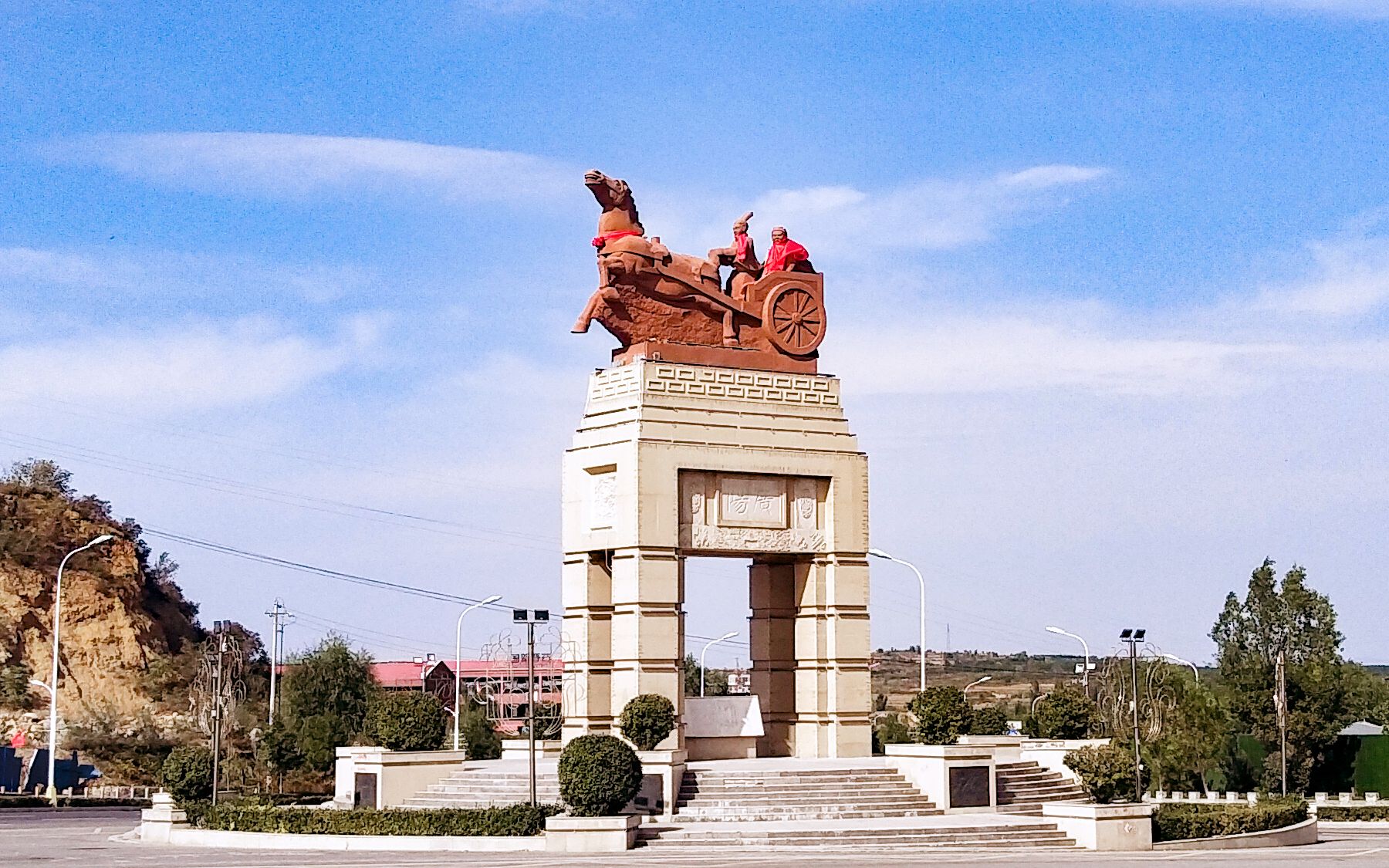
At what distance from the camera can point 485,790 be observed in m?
31.3

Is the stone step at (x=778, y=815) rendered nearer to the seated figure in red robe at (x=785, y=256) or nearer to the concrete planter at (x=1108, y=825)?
the concrete planter at (x=1108, y=825)

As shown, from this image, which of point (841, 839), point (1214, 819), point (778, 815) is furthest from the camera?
point (1214, 819)

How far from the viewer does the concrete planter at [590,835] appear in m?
26.9

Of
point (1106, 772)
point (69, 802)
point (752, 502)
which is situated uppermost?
point (752, 502)

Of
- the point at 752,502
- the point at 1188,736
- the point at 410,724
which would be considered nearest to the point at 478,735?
the point at 1188,736

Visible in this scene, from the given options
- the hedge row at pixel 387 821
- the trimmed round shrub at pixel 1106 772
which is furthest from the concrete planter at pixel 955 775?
the hedge row at pixel 387 821

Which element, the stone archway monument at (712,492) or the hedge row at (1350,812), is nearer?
the stone archway monument at (712,492)

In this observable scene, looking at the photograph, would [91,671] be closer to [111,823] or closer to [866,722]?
[111,823]

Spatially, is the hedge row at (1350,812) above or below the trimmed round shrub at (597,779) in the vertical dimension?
below

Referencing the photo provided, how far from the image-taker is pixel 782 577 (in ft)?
118

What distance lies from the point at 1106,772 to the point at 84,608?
180 feet

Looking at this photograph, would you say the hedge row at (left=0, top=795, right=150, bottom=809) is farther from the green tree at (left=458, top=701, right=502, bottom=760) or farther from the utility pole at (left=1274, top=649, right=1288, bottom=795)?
the utility pole at (left=1274, top=649, right=1288, bottom=795)

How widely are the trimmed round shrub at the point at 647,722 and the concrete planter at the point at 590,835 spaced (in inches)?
141

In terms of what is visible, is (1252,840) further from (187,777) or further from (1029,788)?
(187,777)
